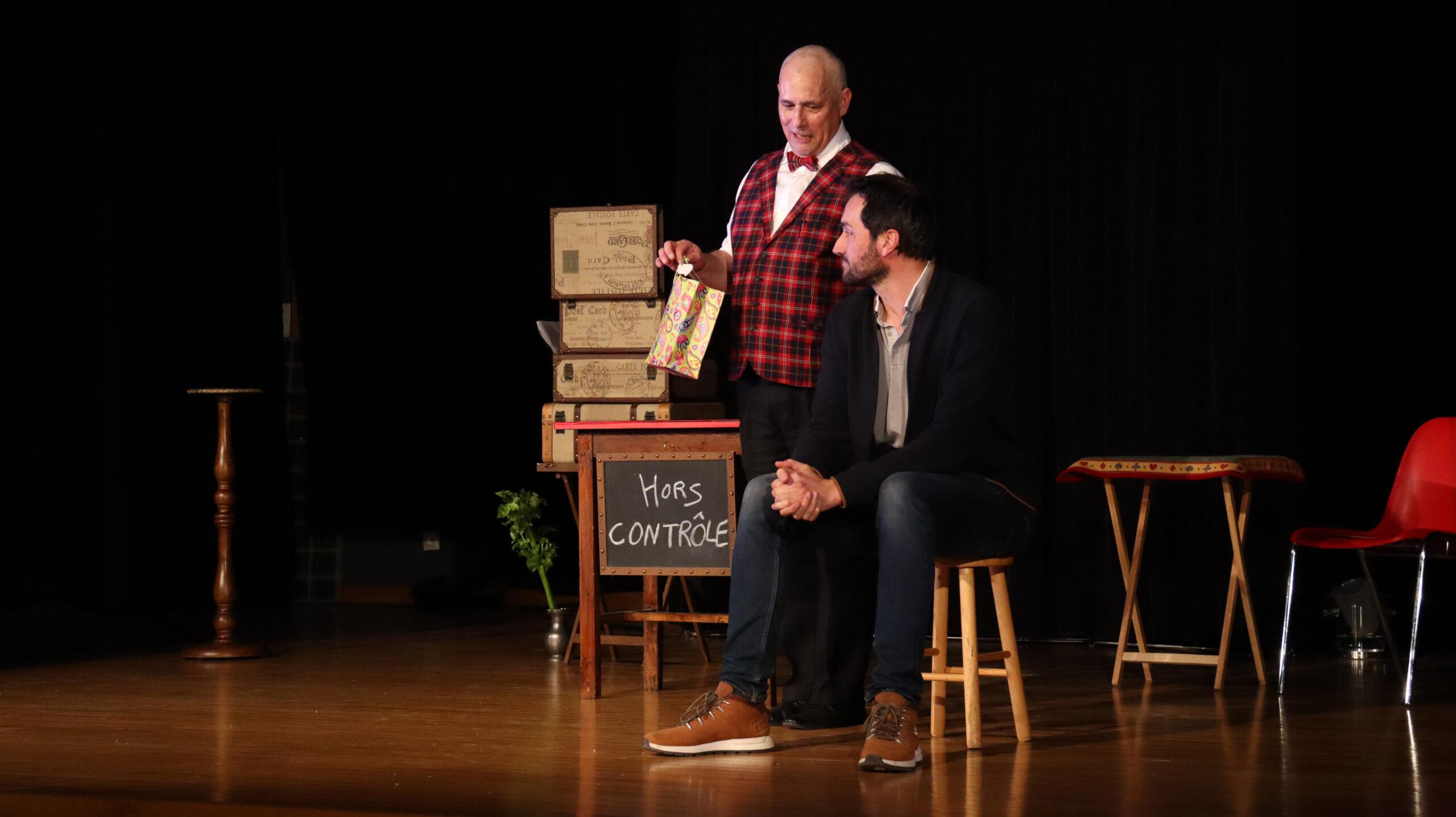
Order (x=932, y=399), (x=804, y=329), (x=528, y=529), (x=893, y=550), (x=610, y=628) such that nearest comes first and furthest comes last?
(x=893, y=550), (x=932, y=399), (x=804, y=329), (x=528, y=529), (x=610, y=628)

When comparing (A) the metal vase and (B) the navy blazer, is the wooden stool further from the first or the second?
(A) the metal vase

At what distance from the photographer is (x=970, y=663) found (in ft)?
10.0

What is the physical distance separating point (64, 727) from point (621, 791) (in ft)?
4.84

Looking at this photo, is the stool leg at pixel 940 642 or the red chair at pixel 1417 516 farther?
the red chair at pixel 1417 516

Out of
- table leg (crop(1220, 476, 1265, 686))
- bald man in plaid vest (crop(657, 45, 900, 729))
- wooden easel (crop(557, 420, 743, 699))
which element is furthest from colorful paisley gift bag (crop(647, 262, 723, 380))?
table leg (crop(1220, 476, 1265, 686))

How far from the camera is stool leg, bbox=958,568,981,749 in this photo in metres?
3.02

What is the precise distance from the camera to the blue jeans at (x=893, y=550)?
9.32 feet

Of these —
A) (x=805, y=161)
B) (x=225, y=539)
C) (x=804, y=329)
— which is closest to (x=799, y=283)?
(x=804, y=329)

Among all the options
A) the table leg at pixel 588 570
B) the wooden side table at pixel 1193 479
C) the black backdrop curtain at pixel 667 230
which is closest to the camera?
the table leg at pixel 588 570

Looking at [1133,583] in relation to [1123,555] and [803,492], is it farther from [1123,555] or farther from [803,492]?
[803,492]

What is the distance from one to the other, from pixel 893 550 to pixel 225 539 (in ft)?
8.82

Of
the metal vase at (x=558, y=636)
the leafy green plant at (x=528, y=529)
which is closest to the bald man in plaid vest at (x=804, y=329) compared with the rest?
the metal vase at (x=558, y=636)

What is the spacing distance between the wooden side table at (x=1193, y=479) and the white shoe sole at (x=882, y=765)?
5.10 ft

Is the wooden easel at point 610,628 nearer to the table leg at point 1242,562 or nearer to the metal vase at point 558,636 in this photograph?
the metal vase at point 558,636
